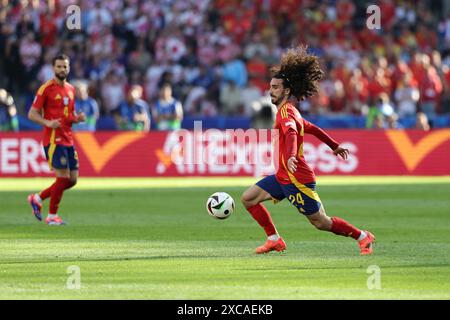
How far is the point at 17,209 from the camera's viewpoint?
64.8 ft

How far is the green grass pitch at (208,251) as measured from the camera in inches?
405

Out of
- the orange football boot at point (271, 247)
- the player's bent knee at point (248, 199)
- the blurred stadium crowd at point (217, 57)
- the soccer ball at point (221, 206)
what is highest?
the blurred stadium crowd at point (217, 57)

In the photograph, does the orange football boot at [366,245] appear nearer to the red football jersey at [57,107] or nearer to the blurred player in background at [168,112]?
the red football jersey at [57,107]

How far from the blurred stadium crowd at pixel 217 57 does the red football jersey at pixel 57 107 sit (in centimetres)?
1320

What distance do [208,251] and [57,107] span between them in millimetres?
4799

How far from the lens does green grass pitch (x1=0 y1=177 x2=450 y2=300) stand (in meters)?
10.3

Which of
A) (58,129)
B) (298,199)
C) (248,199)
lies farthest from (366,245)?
(58,129)

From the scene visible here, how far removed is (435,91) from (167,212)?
50.9 feet

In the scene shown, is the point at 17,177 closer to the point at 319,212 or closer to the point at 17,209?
the point at 17,209
